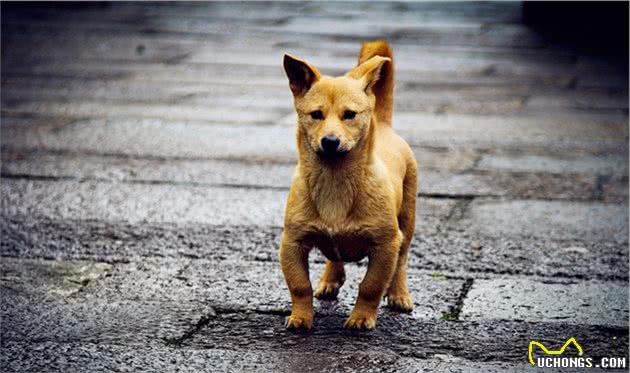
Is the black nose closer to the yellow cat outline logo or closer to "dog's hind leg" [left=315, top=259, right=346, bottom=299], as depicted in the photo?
"dog's hind leg" [left=315, top=259, right=346, bottom=299]

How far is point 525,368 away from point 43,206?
368 cm

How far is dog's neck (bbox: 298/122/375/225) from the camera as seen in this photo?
457cm

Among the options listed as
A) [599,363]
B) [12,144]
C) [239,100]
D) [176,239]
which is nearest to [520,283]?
[599,363]

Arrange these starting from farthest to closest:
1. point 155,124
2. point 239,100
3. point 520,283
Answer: point 239,100
point 155,124
point 520,283

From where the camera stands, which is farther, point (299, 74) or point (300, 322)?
point (300, 322)

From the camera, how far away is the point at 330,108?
4.38 metres

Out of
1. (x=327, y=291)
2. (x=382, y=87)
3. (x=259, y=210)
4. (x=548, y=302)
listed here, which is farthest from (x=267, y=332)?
(x=259, y=210)

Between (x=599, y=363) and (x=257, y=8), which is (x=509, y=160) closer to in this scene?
(x=599, y=363)

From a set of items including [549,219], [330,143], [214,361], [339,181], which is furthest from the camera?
[549,219]

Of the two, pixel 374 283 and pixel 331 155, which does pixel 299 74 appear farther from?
pixel 374 283

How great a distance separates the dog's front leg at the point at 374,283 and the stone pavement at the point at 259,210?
78 mm

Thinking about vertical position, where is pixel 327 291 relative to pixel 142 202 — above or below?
above

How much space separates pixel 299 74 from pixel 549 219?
9.30 ft

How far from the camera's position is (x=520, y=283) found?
5.56 meters
